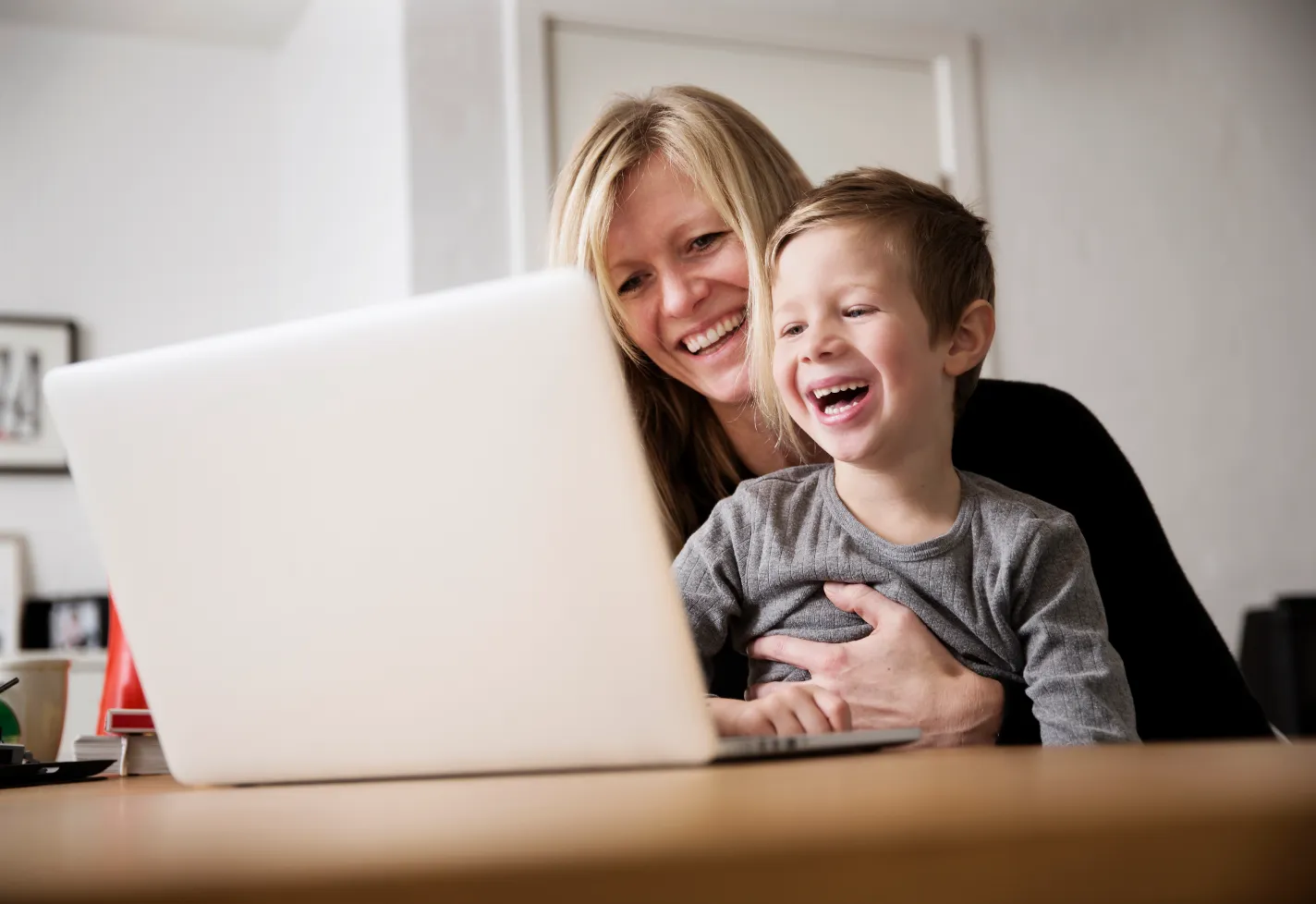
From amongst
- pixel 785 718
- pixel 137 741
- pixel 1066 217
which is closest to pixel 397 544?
pixel 785 718

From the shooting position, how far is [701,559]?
1163mm

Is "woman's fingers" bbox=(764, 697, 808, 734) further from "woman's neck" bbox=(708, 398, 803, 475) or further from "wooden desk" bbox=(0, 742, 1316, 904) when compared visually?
"woman's neck" bbox=(708, 398, 803, 475)

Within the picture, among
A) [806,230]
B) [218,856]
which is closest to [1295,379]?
[806,230]

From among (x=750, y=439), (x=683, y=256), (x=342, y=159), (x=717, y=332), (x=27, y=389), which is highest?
(x=342, y=159)

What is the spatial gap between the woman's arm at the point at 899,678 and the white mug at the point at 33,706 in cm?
65

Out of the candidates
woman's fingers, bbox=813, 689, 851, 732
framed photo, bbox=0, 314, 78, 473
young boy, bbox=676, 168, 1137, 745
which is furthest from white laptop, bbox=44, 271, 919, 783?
framed photo, bbox=0, 314, 78, 473

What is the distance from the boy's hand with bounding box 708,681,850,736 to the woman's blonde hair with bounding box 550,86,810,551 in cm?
62

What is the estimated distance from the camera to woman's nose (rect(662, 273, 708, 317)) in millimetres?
1571

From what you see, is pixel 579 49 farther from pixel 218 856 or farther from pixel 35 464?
pixel 218 856

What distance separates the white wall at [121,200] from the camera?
3.79 metres

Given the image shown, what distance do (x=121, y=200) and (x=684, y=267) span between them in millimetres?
2958

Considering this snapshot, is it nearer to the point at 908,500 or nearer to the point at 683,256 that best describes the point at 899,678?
the point at 908,500

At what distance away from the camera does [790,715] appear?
0.86 m

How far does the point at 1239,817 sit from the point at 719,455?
1352 mm
